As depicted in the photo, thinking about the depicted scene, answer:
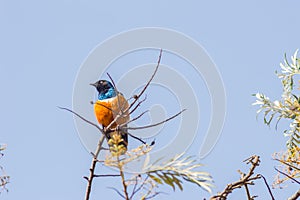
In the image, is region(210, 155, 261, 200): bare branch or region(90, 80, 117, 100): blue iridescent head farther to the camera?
region(90, 80, 117, 100): blue iridescent head

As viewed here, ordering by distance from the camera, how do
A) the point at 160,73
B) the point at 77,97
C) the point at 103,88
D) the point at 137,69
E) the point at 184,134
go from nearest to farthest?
the point at 184,134 < the point at 77,97 < the point at 137,69 < the point at 160,73 < the point at 103,88

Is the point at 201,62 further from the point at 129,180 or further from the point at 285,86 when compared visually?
the point at 129,180

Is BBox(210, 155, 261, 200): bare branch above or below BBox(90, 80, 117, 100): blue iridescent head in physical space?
below

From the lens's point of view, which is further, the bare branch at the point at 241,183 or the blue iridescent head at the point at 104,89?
the blue iridescent head at the point at 104,89

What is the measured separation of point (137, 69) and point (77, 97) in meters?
0.41

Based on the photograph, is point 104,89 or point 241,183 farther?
point 104,89

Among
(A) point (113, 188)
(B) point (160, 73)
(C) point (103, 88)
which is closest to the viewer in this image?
(A) point (113, 188)

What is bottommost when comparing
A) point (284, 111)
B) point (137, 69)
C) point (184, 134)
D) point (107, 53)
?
point (284, 111)

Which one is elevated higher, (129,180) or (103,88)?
(103,88)

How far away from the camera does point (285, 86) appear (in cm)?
144

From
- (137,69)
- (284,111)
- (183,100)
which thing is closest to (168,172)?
(284,111)

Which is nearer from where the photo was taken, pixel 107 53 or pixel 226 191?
pixel 226 191

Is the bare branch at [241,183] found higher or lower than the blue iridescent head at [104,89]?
lower

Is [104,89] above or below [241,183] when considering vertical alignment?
above
